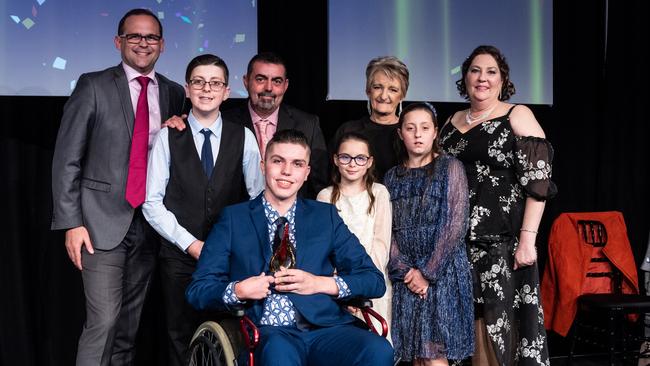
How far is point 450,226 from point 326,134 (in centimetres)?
144

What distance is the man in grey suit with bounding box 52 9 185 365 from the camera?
A: 10.00 feet

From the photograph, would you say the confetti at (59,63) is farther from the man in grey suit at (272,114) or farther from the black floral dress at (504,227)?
the black floral dress at (504,227)

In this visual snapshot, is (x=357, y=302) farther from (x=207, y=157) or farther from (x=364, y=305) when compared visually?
(x=207, y=157)

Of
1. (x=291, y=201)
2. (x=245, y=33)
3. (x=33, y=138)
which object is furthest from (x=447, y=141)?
(x=33, y=138)

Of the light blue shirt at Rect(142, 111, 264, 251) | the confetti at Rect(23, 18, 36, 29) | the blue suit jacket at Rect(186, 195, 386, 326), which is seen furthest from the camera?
the confetti at Rect(23, 18, 36, 29)

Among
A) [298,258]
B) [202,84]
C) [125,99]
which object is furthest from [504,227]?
[125,99]

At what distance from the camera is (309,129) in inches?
136

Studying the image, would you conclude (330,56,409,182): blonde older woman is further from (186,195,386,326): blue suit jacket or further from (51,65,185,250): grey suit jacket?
(51,65,185,250): grey suit jacket

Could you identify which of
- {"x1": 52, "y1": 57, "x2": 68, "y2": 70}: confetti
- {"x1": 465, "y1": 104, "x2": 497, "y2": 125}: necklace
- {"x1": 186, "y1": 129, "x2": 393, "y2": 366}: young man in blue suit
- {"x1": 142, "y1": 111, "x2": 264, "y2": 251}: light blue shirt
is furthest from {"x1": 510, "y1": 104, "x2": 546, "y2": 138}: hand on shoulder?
{"x1": 52, "y1": 57, "x2": 68, "y2": 70}: confetti

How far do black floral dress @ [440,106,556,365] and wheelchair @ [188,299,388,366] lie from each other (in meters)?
0.91

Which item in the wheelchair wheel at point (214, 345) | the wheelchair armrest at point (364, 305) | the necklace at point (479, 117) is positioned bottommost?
the wheelchair wheel at point (214, 345)

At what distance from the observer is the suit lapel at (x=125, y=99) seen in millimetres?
3115

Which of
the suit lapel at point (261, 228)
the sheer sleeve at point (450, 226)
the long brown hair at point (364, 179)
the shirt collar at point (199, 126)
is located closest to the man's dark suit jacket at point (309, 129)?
the long brown hair at point (364, 179)

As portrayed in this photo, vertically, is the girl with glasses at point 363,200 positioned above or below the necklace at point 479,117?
below
